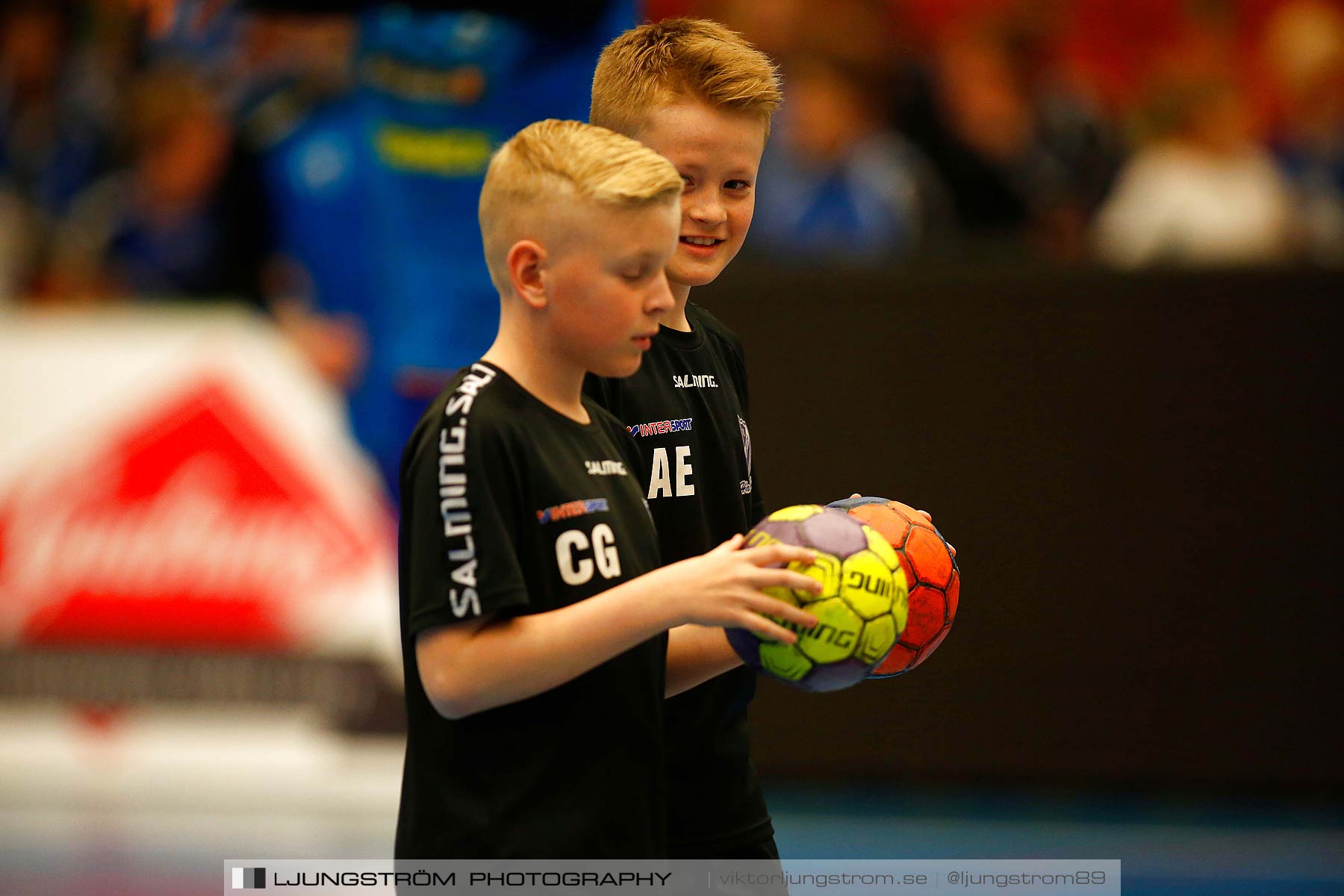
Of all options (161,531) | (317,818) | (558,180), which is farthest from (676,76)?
(161,531)

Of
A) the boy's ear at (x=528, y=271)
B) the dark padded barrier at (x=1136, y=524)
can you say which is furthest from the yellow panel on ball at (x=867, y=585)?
the dark padded barrier at (x=1136, y=524)

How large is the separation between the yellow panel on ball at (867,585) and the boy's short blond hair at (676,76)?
0.93 m

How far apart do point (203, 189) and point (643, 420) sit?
577 centimetres

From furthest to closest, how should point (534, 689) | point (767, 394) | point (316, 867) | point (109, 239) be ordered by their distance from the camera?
point (109, 239) → point (767, 394) → point (316, 867) → point (534, 689)

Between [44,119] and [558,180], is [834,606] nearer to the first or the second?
[558,180]

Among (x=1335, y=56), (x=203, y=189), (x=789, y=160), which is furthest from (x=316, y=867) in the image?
(x=1335, y=56)

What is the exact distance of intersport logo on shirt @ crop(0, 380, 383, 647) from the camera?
7469 millimetres

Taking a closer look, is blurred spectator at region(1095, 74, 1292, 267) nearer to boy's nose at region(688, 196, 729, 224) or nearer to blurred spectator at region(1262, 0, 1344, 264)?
blurred spectator at region(1262, 0, 1344, 264)

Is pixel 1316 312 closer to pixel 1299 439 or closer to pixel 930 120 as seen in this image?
pixel 1299 439

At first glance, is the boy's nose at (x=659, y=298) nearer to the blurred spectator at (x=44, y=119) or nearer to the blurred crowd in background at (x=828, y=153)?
the blurred crowd in background at (x=828, y=153)

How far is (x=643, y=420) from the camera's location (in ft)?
9.67

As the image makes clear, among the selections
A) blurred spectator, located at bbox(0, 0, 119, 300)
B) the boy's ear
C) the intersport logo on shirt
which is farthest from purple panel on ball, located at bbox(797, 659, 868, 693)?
blurred spectator, located at bbox(0, 0, 119, 300)

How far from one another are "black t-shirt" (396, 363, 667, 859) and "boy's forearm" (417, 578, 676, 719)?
49 millimetres

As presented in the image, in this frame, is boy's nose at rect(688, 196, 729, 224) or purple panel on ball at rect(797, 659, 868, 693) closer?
purple panel on ball at rect(797, 659, 868, 693)
